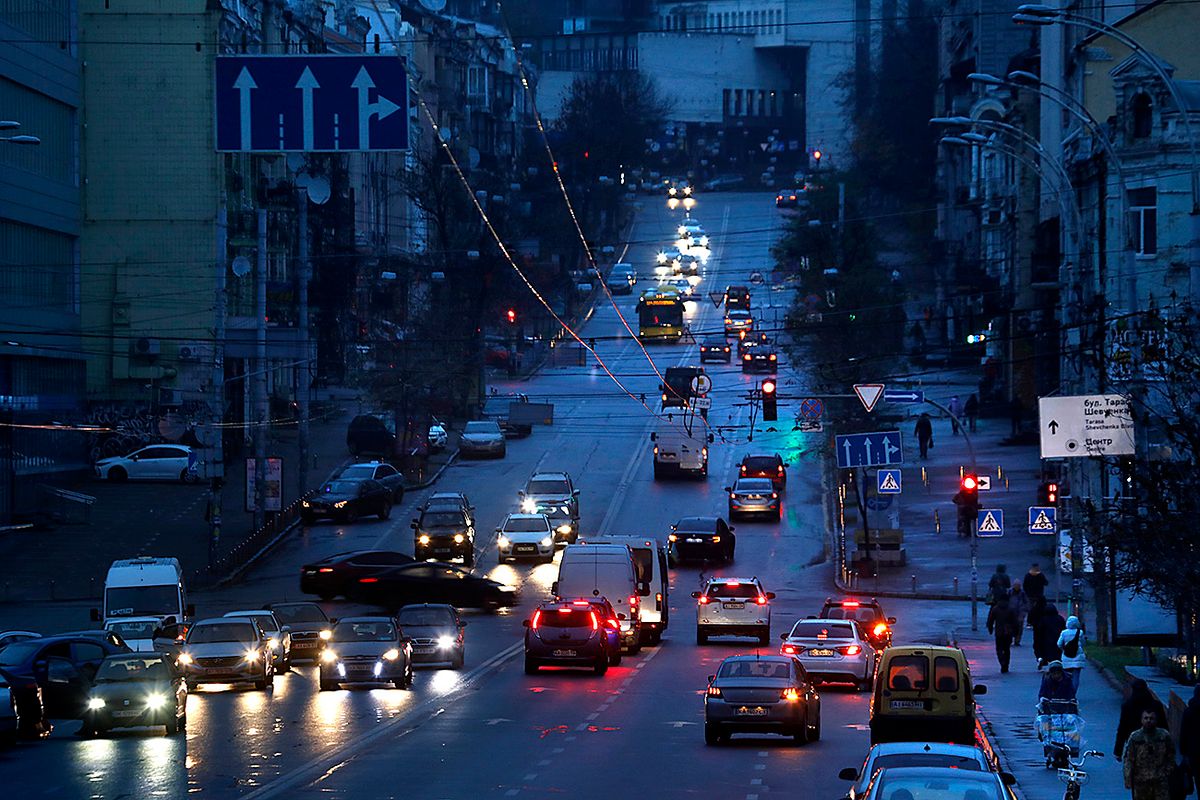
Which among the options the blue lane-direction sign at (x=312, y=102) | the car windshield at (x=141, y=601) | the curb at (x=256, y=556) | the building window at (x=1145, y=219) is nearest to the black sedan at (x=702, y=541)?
the curb at (x=256, y=556)

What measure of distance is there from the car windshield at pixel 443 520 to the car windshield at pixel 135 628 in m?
16.7

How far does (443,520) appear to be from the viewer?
2301 inches

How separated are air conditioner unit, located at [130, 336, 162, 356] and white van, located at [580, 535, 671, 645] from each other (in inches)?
1397

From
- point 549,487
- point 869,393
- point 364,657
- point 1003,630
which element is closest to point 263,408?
point 549,487

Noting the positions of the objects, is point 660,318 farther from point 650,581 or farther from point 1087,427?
Answer: point 1087,427

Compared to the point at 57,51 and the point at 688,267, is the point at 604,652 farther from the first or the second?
the point at 688,267

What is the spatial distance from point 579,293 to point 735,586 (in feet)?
246

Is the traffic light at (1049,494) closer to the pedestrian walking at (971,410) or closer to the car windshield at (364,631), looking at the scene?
the car windshield at (364,631)

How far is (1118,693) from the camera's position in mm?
32531

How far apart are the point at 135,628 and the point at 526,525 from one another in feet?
64.1

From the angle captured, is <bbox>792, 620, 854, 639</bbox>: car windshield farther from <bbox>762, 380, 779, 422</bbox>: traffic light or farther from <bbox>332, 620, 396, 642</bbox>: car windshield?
<bbox>762, 380, 779, 422</bbox>: traffic light

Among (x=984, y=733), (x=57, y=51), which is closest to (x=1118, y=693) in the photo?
(x=984, y=733)

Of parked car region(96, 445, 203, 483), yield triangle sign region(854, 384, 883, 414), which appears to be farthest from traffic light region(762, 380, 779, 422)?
parked car region(96, 445, 203, 483)

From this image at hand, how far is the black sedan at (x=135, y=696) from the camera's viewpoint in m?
28.6
